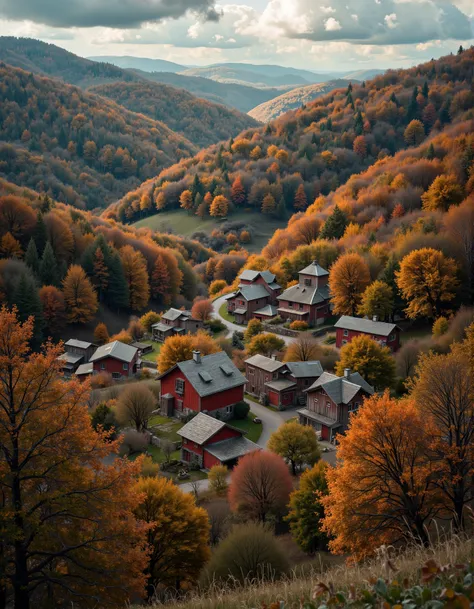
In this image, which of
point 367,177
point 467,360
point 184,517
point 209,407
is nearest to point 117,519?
point 184,517

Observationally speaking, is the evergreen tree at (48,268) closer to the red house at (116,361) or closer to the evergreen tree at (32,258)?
the evergreen tree at (32,258)

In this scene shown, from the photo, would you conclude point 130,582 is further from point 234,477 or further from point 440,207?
point 440,207

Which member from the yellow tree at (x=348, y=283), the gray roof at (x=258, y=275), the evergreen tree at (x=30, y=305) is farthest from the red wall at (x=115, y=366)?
the gray roof at (x=258, y=275)

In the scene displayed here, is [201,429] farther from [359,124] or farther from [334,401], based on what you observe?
[359,124]

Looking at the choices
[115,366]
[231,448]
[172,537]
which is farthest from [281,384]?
[172,537]

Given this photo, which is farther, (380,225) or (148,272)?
(148,272)
